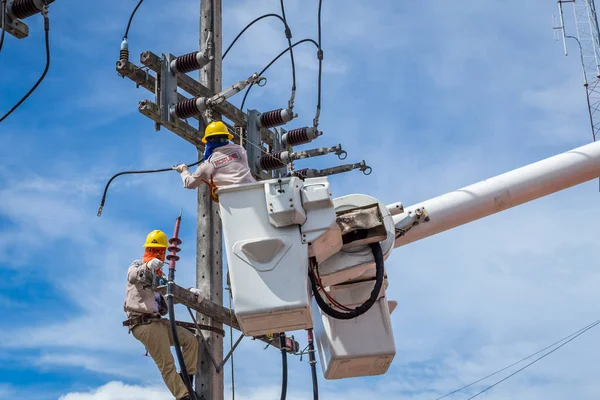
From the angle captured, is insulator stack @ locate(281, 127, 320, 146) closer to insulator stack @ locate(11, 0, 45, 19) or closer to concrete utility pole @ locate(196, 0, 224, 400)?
concrete utility pole @ locate(196, 0, 224, 400)

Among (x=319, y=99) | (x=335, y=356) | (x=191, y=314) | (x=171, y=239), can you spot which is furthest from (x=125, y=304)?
(x=319, y=99)

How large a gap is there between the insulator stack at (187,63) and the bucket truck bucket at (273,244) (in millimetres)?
3334

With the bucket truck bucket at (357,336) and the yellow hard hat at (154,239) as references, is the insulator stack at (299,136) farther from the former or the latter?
the bucket truck bucket at (357,336)

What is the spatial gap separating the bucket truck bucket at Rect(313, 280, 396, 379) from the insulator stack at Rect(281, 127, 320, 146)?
11.7 ft

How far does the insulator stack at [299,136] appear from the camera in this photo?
1080 cm

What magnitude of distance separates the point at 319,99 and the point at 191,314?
2.90 meters

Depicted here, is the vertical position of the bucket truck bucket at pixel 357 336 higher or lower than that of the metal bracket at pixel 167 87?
lower

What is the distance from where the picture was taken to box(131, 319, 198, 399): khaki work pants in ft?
28.0

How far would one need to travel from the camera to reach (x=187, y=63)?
381 inches

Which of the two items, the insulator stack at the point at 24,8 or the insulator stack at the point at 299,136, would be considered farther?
the insulator stack at the point at 299,136

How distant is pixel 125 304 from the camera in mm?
8711

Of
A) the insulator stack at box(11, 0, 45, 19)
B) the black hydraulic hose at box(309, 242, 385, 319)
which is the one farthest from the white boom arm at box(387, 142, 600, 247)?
the insulator stack at box(11, 0, 45, 19)

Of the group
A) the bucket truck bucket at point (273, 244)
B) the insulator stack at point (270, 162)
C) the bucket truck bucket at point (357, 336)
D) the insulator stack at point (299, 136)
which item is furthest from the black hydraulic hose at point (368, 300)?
the insulator stack at point (299, 136)

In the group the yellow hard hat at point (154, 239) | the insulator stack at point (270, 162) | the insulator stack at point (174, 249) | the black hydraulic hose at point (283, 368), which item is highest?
the insulator stack at point (270, 162)
